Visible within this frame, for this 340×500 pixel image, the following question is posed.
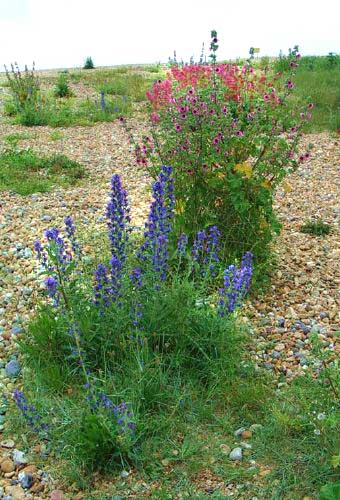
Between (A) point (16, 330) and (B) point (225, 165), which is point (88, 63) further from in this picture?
(A) point (16, 330)

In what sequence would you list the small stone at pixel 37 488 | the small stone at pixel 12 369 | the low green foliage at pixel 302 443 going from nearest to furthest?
the low green foliage at pixel 302 443
the small stone at pixel 37 488
the small stone at pixel 12 369

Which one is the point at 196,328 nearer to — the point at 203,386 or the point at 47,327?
the point at 203,386

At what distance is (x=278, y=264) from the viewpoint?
16.1ft

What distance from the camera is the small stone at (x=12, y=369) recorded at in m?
3.54

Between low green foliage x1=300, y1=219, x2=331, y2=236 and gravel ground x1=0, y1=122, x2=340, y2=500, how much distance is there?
0.07 meters

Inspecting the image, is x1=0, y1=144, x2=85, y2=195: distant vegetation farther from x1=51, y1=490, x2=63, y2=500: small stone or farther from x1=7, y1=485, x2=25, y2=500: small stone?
x1=51, y1=490, x2=63, y2=500: small stone

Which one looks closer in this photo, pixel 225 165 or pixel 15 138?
pixel 225 165

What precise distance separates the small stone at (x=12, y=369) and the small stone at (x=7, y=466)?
2.35 ft

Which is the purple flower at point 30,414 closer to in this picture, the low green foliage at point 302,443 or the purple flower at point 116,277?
the purple flower at point 116,277

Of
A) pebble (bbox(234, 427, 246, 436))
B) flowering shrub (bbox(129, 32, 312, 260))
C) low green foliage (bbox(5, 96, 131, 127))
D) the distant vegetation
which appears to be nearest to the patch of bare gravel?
flowering shrub (bbox(129, 32, 312, 260))

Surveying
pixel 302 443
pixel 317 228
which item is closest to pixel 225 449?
pixel 302 443

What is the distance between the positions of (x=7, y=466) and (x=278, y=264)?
9.44 ft

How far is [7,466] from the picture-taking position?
2.88 meters

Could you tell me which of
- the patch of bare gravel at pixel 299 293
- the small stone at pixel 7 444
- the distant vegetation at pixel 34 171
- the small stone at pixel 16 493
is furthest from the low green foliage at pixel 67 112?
the small stone at pixel 16 493
